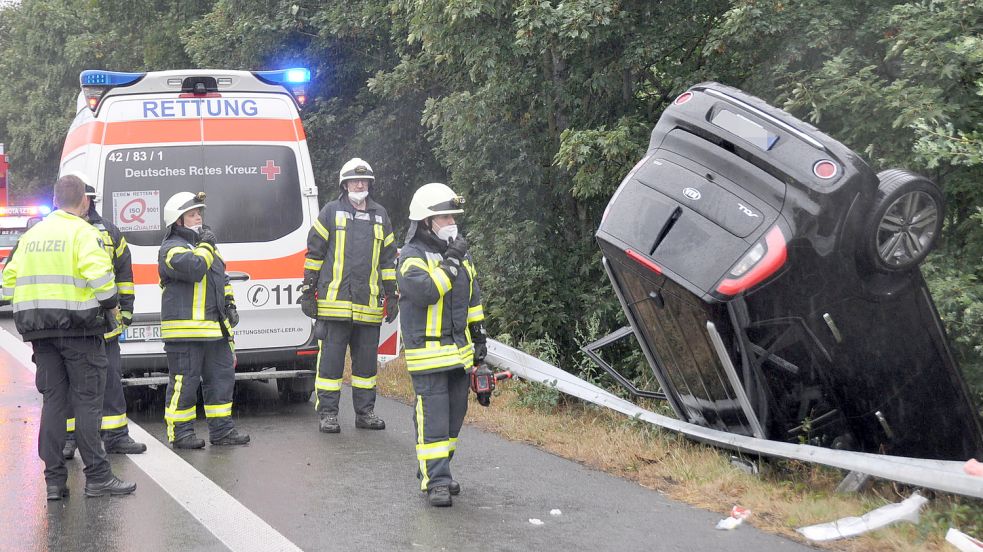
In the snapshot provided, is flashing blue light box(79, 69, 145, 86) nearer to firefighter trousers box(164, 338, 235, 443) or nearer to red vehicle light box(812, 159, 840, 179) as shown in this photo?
firefighter trousers box(164, 338, 235, 443)

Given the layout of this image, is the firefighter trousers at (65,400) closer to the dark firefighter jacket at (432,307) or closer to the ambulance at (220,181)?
the dark firefighter jacket at (432,307)

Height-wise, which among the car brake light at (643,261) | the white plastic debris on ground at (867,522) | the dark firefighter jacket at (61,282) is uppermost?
the car brake light at (643,261)

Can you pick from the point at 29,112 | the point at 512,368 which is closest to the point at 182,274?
Answer: the point at 512,368

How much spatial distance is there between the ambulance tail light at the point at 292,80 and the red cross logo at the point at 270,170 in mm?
630

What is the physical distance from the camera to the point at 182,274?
7113 mm

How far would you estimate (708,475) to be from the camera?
6.00m

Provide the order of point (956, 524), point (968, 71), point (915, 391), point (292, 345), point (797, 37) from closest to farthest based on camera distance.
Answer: point (956, 524) < point (915, 391) < point (968, 71) < point (797, 37) < point (292, 345)

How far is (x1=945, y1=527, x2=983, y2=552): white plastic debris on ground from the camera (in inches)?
178

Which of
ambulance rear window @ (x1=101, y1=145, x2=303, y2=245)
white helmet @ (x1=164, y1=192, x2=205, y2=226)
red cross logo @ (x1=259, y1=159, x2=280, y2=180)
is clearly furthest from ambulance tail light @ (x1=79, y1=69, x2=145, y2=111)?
white helmet @ (x1=164, y1=192, x2=205, y2=226)

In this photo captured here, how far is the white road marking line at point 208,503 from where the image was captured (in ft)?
16.6

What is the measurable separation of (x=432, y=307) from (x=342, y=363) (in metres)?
2.37

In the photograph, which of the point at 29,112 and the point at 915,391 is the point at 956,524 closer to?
the point at 915,391

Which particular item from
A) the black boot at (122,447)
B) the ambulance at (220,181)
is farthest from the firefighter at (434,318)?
the ambulance at (220,181)

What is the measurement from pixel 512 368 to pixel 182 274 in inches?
105
